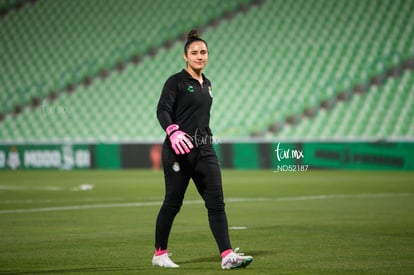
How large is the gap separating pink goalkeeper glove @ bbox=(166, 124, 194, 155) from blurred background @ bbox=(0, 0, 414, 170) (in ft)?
61.1

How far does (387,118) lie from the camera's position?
91.7 feet

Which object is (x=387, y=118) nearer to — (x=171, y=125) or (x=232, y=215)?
(x=232, y=215)

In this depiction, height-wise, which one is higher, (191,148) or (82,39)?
(82,39)

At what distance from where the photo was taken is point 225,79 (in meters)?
33.4

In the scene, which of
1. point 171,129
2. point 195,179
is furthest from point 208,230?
point 171,129

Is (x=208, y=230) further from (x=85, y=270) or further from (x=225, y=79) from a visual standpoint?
(x=225, y=79)

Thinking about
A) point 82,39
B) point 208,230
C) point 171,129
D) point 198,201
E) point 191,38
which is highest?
point 82,39

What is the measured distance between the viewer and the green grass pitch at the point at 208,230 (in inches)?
306

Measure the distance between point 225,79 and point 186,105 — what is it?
2561 centimetres

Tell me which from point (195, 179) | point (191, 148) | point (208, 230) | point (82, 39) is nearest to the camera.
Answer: point (191, 148)

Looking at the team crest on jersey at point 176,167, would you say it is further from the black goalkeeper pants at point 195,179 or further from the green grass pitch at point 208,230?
the green grass pitch at point 208,230

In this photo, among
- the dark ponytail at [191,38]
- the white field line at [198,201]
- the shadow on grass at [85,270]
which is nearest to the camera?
the shadow on grass at [85,270]

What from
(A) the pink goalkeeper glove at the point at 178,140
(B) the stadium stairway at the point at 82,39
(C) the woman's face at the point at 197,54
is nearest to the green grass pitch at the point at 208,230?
(A) the pink goalkeeper glove at the point at 178,140

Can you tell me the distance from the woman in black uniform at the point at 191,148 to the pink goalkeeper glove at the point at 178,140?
33 mm
